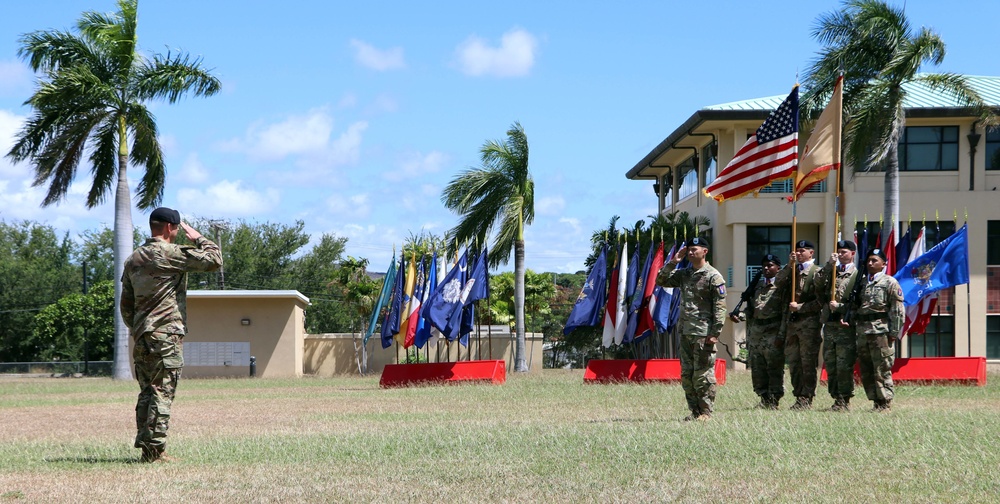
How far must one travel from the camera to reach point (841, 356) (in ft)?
42.8

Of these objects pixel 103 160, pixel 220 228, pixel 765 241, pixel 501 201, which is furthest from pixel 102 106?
pixel 220 228

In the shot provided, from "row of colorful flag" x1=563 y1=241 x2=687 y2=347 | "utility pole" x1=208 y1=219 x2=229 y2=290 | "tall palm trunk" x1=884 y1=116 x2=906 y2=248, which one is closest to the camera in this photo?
"row of colorful flag" x1=563 y1=241 x2=687 y2=347

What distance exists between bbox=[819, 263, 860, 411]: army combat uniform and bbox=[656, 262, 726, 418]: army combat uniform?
1.85m

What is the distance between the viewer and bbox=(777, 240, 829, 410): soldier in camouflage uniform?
43.1 feet

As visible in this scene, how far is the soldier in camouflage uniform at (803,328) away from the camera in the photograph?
13.1m

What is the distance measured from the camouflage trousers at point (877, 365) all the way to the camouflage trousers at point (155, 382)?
7.70 metres

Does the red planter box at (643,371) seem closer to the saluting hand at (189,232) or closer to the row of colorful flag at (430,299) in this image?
the row of colorful flag at (430,299)

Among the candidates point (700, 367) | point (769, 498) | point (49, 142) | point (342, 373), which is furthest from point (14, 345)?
point (769, 498)

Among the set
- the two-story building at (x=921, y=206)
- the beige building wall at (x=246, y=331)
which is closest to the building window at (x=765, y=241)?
the two-story building at (x=921, y=206)

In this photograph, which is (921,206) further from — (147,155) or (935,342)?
(147,155)

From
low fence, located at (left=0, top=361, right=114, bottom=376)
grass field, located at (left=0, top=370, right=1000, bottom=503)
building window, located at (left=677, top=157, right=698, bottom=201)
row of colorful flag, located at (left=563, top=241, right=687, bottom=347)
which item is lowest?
low fence, located at (left=0, top=361, right=114, bottom=376)

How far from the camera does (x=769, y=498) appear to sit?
6.58m

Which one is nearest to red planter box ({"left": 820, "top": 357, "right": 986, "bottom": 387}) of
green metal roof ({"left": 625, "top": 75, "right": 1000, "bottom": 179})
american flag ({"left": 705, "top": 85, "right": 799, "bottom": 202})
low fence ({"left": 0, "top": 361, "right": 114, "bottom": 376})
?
american flag ({"left": 705, "top": 85, "right": 799, "bottom": 202})

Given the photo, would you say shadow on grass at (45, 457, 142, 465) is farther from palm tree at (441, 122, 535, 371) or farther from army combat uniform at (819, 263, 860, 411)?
palm tree at (441, 122, 535, 371)
